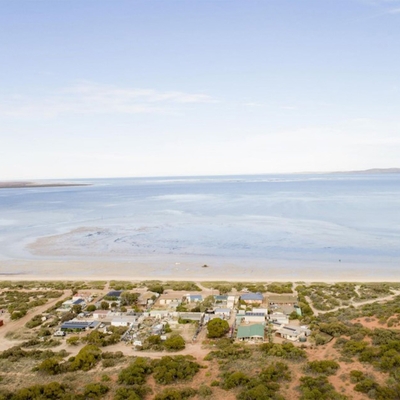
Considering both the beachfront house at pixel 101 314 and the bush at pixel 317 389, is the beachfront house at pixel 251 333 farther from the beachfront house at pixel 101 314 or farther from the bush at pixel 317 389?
the beachfront house at pixel 101 314

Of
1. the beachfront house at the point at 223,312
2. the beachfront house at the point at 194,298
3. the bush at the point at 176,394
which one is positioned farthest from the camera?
the beachfront house at the point at 194,298

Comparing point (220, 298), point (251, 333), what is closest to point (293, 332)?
point (251, 333)

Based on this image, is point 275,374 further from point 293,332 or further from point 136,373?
point 136,373

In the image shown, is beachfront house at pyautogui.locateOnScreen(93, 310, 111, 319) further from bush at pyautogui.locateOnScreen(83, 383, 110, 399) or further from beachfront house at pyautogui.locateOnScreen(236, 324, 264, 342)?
bush at pyautogui.locateOnScreen(83, 383, 110, 399)

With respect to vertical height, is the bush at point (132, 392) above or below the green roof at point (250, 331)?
above

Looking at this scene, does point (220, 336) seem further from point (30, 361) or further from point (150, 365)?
point (30, 361)

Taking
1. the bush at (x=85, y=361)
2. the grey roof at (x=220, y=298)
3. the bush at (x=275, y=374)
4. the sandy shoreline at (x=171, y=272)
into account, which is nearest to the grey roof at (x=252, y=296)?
the grey roof at (x=220, y=298)
